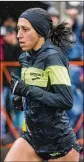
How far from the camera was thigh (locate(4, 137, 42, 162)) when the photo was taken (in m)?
4.01

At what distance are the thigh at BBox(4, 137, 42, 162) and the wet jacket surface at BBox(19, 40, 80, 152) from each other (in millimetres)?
65

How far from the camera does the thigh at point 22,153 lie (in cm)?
401

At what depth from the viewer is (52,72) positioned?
3832mm

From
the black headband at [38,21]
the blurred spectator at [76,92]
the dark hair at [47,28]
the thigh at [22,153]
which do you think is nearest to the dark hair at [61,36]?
the dark hair at [47,28]

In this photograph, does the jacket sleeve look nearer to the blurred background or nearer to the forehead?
the forehead

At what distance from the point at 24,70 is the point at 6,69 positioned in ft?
10.9

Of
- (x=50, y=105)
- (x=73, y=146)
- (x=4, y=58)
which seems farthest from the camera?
(x=4, y=58)

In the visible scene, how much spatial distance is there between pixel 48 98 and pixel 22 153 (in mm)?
531

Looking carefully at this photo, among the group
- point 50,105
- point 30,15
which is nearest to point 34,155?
point 50,105

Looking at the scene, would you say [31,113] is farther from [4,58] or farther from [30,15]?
[4,58]

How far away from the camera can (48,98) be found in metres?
3.77

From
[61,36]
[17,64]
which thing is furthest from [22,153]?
[17,64]

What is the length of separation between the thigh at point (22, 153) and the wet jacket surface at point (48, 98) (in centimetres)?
7

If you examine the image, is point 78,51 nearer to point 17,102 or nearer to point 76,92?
point 76,92
